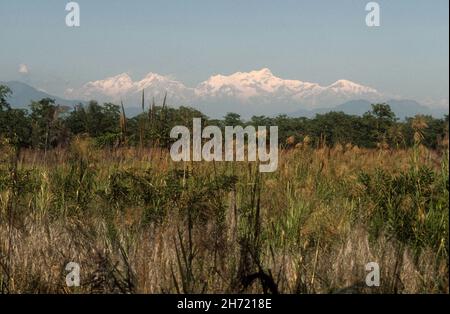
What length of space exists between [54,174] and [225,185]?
2315mm

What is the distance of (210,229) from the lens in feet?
11.8

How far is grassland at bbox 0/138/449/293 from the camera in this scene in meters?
3.05

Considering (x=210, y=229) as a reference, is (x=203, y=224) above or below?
below

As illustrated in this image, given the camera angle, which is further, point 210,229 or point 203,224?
point 203,224

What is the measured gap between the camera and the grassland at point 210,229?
120 inches

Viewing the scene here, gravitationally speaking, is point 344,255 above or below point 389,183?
below

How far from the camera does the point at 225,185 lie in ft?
16.1
